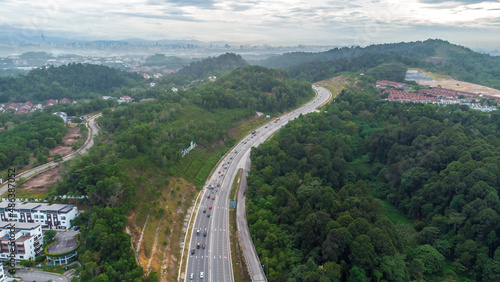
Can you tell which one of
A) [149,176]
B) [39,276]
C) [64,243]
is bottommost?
[39,276]

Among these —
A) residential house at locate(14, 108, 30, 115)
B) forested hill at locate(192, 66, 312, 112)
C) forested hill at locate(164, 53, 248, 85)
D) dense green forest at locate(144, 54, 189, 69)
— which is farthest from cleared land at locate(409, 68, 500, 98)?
dense green forest at locate(144, 54, 189, 69)

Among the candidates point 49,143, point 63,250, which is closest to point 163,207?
point 63,250

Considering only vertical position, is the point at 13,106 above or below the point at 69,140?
above

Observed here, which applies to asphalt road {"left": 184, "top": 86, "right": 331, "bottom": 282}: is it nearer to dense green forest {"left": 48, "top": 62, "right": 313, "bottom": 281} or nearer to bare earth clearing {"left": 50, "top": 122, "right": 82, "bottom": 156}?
dense green forest {"left": 48, "top": 62, "right": 313, "bottom": 281}

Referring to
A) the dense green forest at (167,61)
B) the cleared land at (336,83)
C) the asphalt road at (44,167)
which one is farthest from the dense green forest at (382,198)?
the dense green forest at (167,61)

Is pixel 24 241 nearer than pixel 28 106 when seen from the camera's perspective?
Yes

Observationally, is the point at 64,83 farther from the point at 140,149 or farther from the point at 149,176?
the point at 149,176

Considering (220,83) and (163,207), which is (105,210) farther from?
(220,83)

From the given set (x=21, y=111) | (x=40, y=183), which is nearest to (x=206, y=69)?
(x=21, y=111)
